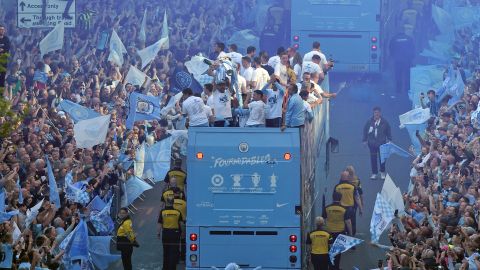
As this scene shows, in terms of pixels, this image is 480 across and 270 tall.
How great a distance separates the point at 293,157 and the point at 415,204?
11.1 ft

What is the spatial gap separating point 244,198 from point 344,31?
18.9 metres

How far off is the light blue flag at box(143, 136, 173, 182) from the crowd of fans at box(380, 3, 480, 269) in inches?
193

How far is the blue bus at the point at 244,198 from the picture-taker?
24.4 meters

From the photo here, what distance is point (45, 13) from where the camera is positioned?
37938mm

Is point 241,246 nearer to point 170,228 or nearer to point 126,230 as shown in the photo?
point 170,228

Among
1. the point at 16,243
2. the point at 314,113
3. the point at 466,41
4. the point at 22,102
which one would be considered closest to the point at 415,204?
the point at 314,113

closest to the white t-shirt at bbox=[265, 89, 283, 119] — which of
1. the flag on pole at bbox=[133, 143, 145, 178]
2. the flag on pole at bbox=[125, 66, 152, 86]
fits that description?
the flag on pole at bbox=[133, 143, 145, 178]

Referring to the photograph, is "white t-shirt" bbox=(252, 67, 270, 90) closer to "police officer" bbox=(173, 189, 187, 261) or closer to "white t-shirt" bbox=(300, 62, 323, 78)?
"white t-shirt" bbox=(300, 62, 323, 78)

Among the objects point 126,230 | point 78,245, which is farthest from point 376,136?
point 78,245

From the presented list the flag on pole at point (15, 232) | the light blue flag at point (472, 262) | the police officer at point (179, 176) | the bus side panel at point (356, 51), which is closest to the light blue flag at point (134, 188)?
the police officer at point (179, 176)

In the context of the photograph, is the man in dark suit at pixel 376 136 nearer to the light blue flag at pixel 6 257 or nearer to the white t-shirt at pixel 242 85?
the white t-shirt at pixel 242 85

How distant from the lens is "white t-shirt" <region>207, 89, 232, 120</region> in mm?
26438

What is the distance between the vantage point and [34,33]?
44094 mm

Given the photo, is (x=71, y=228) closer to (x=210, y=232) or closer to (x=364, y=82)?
(x=210, y=232)
